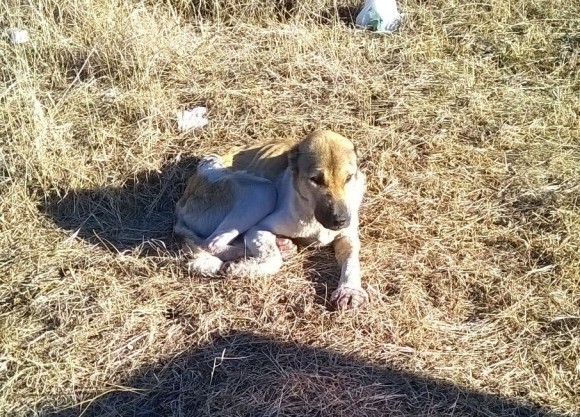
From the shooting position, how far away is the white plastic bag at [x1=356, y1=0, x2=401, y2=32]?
7.60m

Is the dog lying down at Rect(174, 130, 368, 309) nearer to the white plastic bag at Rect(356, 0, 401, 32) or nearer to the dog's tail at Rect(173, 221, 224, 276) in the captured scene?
the dog's tail at Rect(173, 221, 224, 276)

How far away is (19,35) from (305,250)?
3866 mm

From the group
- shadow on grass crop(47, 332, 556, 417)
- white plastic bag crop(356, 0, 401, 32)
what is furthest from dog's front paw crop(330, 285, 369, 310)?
white plastic bag crop(356, 0, 401, 32)

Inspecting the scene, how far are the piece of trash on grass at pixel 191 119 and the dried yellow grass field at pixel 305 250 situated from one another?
88 mm

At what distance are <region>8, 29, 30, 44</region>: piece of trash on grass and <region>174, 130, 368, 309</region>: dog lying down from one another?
8.72 ft

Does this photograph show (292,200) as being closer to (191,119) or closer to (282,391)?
(282,391)

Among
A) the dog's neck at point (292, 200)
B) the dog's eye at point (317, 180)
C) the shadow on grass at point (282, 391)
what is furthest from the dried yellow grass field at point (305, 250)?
the dog's eye at point (317, 180)

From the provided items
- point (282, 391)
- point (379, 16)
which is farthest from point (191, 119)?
point (282, 391)

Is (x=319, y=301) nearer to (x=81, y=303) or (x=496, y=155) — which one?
(x=81, y=303)

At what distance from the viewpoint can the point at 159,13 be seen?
7578 millimetres

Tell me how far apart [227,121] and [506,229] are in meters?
2.72

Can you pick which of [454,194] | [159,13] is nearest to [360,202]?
[454,194]

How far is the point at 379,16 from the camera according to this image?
7.59 m

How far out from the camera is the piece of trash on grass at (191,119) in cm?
627
